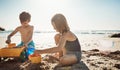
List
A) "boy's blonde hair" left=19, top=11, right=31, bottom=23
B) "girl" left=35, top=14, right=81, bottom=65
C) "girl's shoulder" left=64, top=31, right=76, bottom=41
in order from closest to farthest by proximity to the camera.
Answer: "girl" left=35, top=14, right=81, bottom=65, "girl's shoulder" left=64, top=31, right=76, bottom=41, "boy's blonde hair" left=19, top=11, right=31, bottom=23

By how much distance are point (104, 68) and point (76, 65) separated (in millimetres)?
566

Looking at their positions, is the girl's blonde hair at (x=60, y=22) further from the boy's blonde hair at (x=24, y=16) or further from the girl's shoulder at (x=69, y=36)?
the boy's blonde hair at (x=24, y=16)

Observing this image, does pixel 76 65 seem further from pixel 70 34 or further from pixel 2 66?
pixel 2 66

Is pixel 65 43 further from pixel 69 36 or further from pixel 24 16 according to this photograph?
pixel 24 16

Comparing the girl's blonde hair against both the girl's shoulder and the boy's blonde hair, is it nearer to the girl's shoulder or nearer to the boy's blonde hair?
the girl's shoulder

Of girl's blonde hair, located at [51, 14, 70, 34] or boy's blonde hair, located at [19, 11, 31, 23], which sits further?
boy's blonde hair, located at [19, 11, 31, 23]

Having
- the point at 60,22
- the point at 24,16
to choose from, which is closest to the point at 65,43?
the point at 60,22

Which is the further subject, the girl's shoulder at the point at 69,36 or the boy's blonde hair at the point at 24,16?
the boy's blonde hair at the point at 24,16

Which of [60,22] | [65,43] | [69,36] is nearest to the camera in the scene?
[60,22]

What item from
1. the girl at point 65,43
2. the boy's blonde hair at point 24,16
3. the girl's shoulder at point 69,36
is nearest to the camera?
the girl at point 65,43

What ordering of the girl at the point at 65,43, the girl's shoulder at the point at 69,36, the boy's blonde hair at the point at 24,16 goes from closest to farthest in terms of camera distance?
1. the girl at the point at 65,43
2. the girl's shoulder at the point at 69,36
3. the boy's blonde hair at the point at 24,16

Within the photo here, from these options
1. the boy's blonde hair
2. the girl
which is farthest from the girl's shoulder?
the boy's blonde hair

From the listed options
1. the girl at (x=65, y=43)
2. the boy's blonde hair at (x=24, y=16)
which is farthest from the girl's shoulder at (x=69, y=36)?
the boy's blonde hair at (x=24, y=16)

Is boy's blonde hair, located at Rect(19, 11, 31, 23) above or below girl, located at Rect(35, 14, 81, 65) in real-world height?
above
